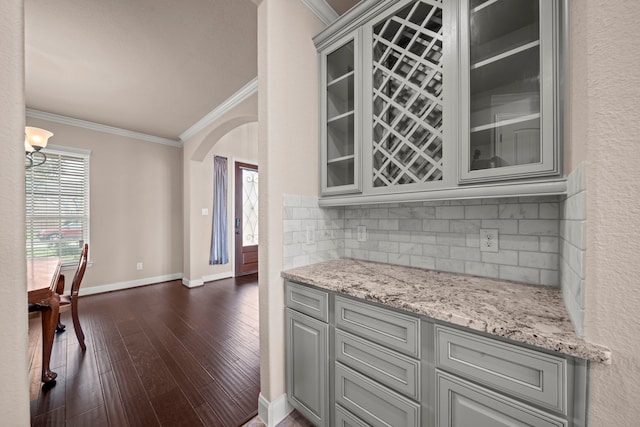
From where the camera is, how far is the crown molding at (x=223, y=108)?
296 cm

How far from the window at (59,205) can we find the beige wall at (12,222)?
4269mm

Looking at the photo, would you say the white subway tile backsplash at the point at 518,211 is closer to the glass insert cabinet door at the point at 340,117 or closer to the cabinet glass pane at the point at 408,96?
the cabinet glass pane at the point at 408,96

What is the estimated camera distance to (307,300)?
1379 mm

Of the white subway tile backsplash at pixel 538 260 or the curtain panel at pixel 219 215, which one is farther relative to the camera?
the curtain panel at pixel 219 215

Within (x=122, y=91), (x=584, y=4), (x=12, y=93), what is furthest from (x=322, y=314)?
(x=122, y=91)

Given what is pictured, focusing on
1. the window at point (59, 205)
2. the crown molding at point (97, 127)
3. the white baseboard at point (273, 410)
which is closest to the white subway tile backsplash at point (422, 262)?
the white baseboard at point (273, 410)

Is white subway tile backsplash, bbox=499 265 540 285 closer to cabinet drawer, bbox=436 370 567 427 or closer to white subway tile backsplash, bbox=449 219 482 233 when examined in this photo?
white subway tile backsplash, bbox=449 219 482 233

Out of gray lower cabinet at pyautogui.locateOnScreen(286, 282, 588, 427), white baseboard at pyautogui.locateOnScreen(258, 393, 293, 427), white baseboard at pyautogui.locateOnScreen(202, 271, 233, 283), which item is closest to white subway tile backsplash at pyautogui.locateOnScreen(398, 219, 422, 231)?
gray lower cabinet at pyautogui.locateOnScreen(286, 282, 588, 427)

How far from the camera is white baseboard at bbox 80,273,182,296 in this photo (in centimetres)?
390

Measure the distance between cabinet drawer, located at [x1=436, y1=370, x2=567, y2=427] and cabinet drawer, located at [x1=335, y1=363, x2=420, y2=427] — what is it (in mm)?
123

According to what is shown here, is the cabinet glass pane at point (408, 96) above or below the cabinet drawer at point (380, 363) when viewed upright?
above

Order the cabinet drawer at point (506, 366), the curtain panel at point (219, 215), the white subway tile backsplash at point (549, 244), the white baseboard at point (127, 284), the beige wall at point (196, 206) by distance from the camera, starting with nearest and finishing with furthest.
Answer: the cabinet drawer at point (506, 366) < the white subway tile backsplash at point (549, 244) < the white baseboard at point (127, 284) < the beige wall at point (196, 206) < the curtain panel at point (219, 215)

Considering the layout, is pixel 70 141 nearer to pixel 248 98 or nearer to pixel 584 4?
pixel 248 98

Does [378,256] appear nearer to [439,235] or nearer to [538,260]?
[439,235]
